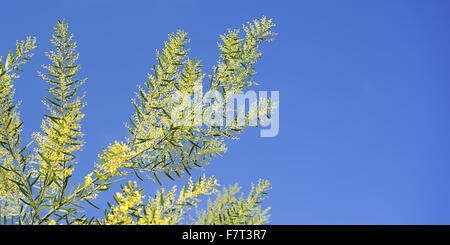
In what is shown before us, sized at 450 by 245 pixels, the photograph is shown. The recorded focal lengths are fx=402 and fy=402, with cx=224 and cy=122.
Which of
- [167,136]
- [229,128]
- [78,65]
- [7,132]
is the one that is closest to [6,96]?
[7,132]

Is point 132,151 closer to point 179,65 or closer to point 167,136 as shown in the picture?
point 167,136

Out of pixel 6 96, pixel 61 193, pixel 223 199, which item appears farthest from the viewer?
pixel 223 199

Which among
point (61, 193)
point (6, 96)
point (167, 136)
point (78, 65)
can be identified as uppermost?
point (78, 65)

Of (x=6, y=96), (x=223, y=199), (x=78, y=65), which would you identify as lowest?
(x=223, y=199)

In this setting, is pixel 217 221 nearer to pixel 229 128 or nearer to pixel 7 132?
pixel 229 128

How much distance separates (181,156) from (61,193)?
1.16m

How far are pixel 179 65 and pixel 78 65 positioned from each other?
997mm

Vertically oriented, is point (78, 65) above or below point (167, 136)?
above

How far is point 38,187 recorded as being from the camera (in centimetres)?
367

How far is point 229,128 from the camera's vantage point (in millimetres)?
4145
